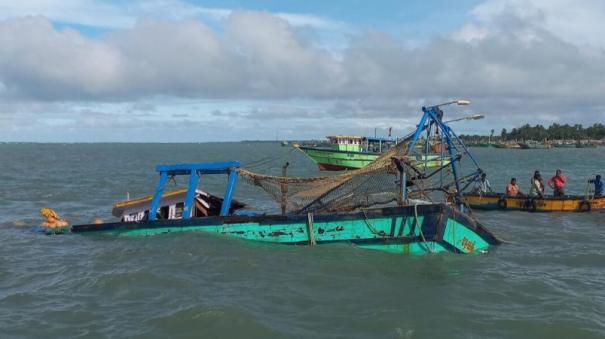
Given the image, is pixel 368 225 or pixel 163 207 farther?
pixel 163 207

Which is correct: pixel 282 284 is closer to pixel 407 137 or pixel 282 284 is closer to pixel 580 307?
pixel 580 307

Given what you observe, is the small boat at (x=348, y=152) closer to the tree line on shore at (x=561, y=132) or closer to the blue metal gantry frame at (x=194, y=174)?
the blue metal gantry frame at (x=194, y=174)

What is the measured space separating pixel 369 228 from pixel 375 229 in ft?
0.45

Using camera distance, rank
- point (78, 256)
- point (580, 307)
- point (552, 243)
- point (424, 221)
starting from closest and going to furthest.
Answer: point (580, 307) → point (424, 221) → point (78, 256) → point (552, 243)

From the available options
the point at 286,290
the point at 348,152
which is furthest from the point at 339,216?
the point at 348,152

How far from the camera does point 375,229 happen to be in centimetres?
1277

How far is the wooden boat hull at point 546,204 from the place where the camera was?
21859 millimetres

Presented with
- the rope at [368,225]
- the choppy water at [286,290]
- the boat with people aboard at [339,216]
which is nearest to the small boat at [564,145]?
the choppy water at [286,290]

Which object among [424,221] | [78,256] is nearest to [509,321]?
[424,221]

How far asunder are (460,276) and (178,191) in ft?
26.2

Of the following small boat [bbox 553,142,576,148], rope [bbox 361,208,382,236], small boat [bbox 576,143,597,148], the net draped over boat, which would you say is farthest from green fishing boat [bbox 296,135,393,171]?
small boat [bbox 553,142,576,148]

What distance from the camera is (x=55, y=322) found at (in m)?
8.92

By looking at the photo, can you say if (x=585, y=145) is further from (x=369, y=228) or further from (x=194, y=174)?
(x=194, y=174)

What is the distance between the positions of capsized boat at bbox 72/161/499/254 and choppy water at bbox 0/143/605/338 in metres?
0.29
